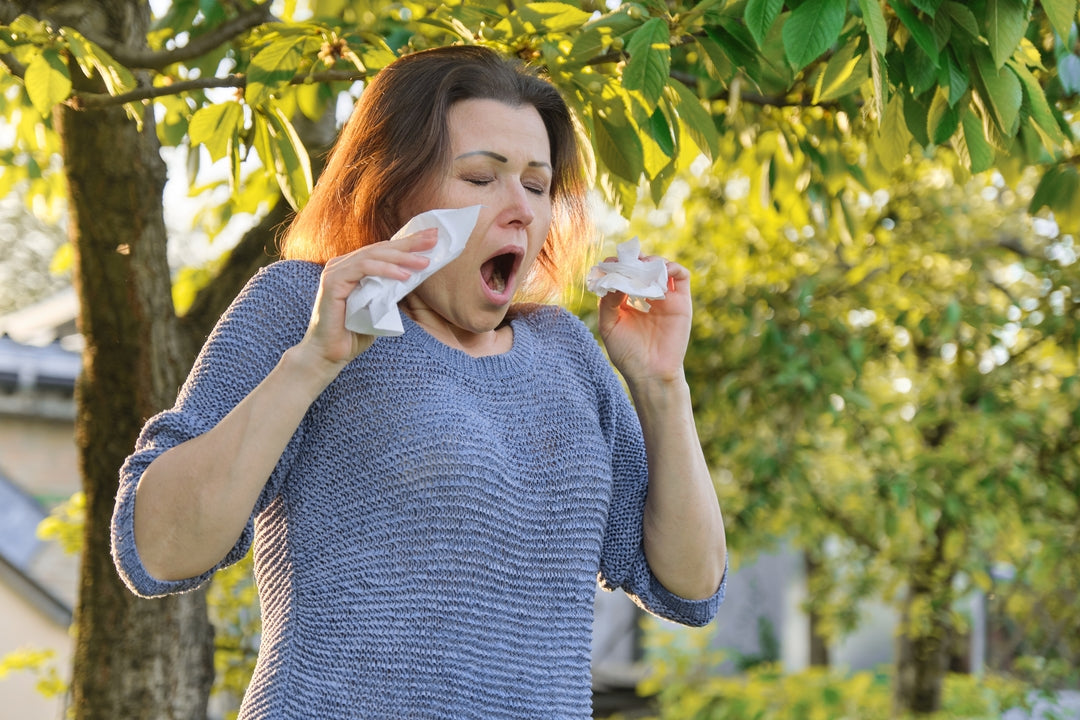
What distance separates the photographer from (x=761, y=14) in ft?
5.17

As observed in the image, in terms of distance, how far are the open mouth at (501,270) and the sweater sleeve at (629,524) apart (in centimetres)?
22

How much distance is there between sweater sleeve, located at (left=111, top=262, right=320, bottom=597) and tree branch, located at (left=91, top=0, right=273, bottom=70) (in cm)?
94

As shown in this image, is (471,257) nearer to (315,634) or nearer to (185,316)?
(315,634)

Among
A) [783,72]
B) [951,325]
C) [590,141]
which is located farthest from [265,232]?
[951,325]

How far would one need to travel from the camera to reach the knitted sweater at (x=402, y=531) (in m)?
1.38

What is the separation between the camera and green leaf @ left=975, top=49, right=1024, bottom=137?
1737 mm

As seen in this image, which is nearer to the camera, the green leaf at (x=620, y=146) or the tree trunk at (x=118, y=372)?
the green leaf at (x=620, y=146)

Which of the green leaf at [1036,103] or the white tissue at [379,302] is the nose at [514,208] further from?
the green leaf at [1036,103]

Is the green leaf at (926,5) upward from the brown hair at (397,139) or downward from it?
upward

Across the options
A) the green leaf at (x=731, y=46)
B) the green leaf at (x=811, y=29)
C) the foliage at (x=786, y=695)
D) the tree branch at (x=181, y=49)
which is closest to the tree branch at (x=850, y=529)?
the foliage at (x=786, y=695)

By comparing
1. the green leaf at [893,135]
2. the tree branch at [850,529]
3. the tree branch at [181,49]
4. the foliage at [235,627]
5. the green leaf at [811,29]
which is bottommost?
the tree branch at [850,529]

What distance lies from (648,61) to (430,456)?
0.63 meters

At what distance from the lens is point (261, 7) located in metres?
2.58

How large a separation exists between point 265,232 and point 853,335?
8.66ft
